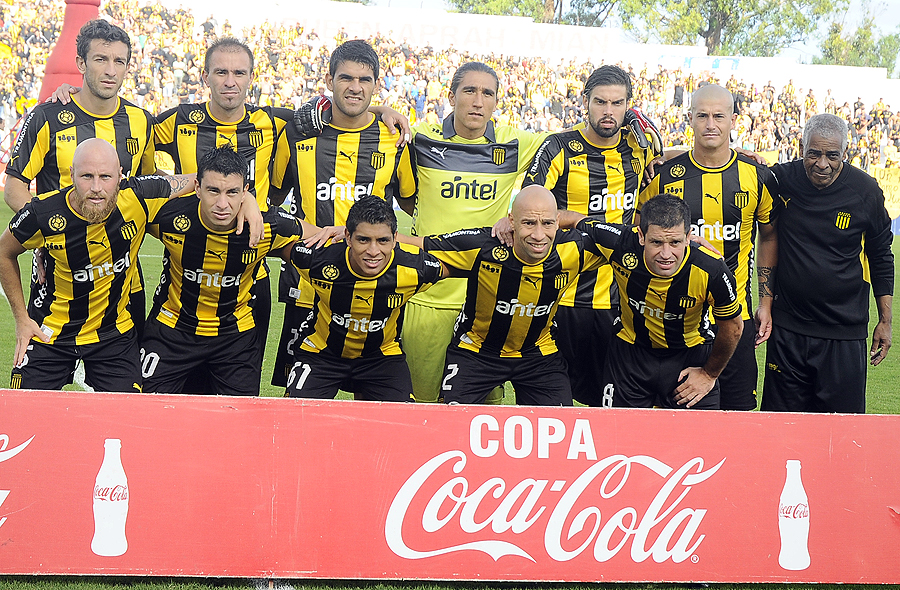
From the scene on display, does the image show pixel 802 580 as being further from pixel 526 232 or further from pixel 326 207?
pixel 326 207

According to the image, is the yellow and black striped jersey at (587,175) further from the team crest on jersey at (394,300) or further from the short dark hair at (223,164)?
the short dark hair at (223,164)

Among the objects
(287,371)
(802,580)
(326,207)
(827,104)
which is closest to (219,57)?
(326,207)

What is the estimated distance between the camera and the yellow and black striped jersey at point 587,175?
516 centimetres

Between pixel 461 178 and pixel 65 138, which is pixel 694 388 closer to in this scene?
pixel 461 178

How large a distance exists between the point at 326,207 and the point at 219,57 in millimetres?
1012

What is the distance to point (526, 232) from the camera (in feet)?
14.9

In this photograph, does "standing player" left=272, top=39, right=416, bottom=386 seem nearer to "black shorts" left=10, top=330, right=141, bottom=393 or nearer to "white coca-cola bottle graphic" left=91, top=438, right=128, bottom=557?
"black shorts" left=10, top=330, right=141, bottom=393

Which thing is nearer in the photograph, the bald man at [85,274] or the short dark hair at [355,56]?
the bald man at [85,274]

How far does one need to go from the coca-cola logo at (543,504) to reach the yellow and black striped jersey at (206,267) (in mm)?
1639

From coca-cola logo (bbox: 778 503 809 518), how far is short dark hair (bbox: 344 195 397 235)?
2.24 metres

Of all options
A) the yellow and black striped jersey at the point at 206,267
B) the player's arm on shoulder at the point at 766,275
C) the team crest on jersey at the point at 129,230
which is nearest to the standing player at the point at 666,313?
the player's arm on shoulder at the point at 766,275

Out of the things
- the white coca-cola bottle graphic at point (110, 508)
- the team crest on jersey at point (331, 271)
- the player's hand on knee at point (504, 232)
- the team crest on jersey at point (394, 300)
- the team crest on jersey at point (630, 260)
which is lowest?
the white coca-cola bottle graphic at point (110, 508)

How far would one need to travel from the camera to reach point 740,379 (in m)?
5.06

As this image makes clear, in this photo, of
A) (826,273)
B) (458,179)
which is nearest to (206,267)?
(458,179)
